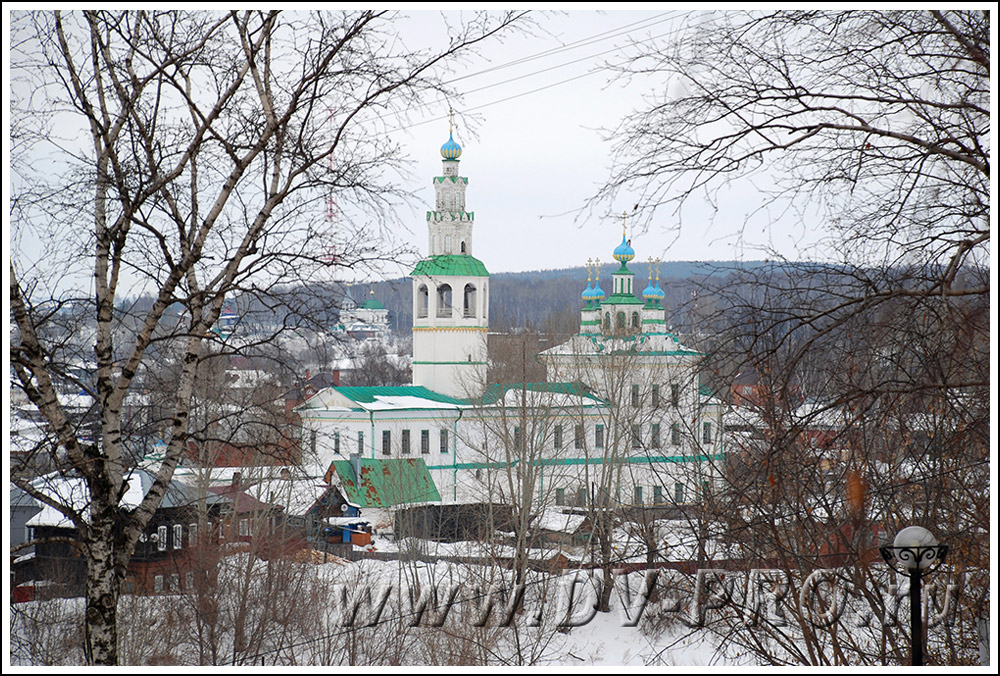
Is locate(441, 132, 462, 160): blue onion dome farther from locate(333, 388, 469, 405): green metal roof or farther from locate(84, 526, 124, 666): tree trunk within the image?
locate(84, 526, 124, 666): tree trunk

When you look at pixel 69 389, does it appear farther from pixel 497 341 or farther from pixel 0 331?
pixel 497 341

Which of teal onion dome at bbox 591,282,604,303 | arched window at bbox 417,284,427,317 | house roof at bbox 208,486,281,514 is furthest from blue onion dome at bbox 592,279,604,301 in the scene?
house roof at bbox 208,486,281,514

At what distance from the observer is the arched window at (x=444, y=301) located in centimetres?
3994

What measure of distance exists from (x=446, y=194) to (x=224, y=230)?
3199 cm

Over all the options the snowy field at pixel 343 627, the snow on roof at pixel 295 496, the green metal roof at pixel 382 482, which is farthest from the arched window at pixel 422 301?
the snowy field at pixel 343 627

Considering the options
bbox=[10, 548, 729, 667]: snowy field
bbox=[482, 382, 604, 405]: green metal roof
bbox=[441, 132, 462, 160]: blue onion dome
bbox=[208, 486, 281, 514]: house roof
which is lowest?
bbox=[10, 548, 729, 667]: snowy field

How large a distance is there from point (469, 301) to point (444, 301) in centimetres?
105

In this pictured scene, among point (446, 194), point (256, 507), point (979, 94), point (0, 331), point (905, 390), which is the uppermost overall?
point (446, 194)

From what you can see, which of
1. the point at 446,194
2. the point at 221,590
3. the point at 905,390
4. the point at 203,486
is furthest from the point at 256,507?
the point at 446,194

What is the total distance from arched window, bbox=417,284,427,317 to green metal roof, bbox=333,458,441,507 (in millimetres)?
9037

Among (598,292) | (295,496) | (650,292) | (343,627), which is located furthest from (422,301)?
(343,627)

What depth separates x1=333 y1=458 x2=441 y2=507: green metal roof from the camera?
29094mm

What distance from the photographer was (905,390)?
14.4 feet

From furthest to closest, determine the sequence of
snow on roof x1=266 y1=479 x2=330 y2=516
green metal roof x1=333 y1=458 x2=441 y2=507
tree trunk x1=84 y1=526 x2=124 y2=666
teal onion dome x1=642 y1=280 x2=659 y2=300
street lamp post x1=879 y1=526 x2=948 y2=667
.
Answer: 1. teal onion dome x1=642 y1=280 x2=659 y2=300
2. green metal roof x1=333 y1=458 x2=441 y2=507
3. snow on roof x1=266 y1=479 x2=330 y2=516
4. tree trunk x1=84 y1=526 x2=124 y2=666
5. street lamp post x1=879 y1=526 x2=948 y2=667
